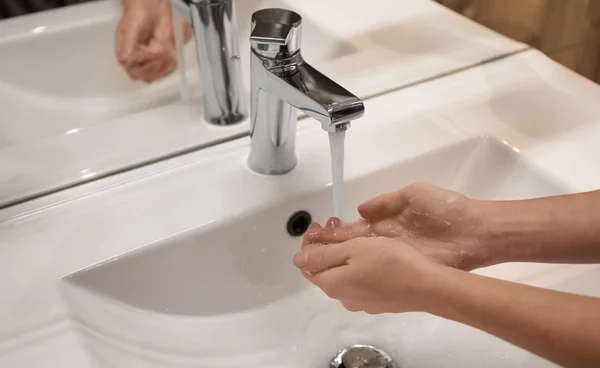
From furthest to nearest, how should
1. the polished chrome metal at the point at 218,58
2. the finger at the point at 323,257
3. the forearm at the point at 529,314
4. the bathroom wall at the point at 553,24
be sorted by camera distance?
the bathroom wall at the point at 553,24, the polished chrome metal at the point at 218,58, the finger at the point at 323,257, the forearm at the point at 529,314

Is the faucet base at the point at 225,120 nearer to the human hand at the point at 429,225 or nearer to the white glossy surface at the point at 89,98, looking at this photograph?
the white glossy surface at the point at 89,98

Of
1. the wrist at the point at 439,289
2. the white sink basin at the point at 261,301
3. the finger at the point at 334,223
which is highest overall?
the wrist at the point at 439,289

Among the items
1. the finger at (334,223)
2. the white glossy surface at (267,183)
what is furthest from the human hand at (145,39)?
the finger at (334,223)

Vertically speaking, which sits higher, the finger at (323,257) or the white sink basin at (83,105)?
the white sink basin at (83,105)

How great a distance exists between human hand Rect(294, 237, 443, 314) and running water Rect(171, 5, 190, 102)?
25cm

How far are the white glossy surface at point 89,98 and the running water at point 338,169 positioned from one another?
14 cm

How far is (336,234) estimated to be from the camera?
20.9 inches

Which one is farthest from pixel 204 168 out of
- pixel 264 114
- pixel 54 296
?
pixel 54 296

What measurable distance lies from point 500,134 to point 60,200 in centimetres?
44

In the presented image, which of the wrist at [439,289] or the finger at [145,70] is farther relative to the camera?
the finger at [145,70]

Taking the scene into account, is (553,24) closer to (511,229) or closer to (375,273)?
(511,229)

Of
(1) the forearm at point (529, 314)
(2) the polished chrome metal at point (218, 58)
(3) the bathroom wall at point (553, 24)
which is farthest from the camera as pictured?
(3) the bathroom wall at point (553, 24)

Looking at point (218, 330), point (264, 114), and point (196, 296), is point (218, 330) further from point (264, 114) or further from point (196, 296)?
point (264, 114)

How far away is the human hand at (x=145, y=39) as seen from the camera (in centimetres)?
63
